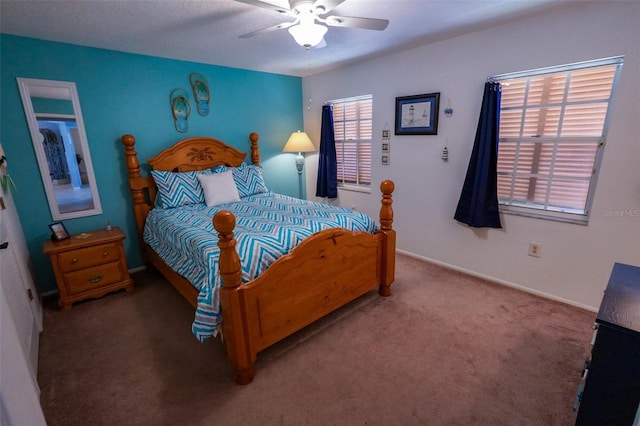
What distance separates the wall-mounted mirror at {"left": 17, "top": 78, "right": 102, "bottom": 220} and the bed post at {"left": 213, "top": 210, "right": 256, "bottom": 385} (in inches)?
82.9

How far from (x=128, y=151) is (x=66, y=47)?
924 mm

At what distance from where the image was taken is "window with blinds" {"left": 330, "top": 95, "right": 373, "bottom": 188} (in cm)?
355

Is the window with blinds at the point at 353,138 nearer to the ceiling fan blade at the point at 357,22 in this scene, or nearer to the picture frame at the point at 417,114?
the picture frame at the point at 417,114

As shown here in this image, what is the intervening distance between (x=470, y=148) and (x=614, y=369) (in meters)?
2.02

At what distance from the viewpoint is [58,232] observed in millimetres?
2414

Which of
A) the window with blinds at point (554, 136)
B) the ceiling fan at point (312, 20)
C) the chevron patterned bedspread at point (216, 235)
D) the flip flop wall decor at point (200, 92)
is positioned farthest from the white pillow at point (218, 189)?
the window with blinds at point (554, 136)

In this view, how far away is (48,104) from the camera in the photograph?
8.05 ft

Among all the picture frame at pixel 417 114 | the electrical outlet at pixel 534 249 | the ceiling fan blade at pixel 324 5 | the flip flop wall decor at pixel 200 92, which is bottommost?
the electrical outlet at pixel 534 249

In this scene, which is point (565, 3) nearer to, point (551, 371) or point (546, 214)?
point (546, 214)

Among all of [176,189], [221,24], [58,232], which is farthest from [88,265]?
[221,24]

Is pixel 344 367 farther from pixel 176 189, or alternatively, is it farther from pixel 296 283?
pixel 176 189

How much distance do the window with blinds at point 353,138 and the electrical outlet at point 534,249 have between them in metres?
1.79

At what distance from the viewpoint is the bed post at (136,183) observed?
2.77 meters

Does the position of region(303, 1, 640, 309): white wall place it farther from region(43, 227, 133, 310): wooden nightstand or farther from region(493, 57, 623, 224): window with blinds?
region(43, 227, 133, 310): wooden nightstand
